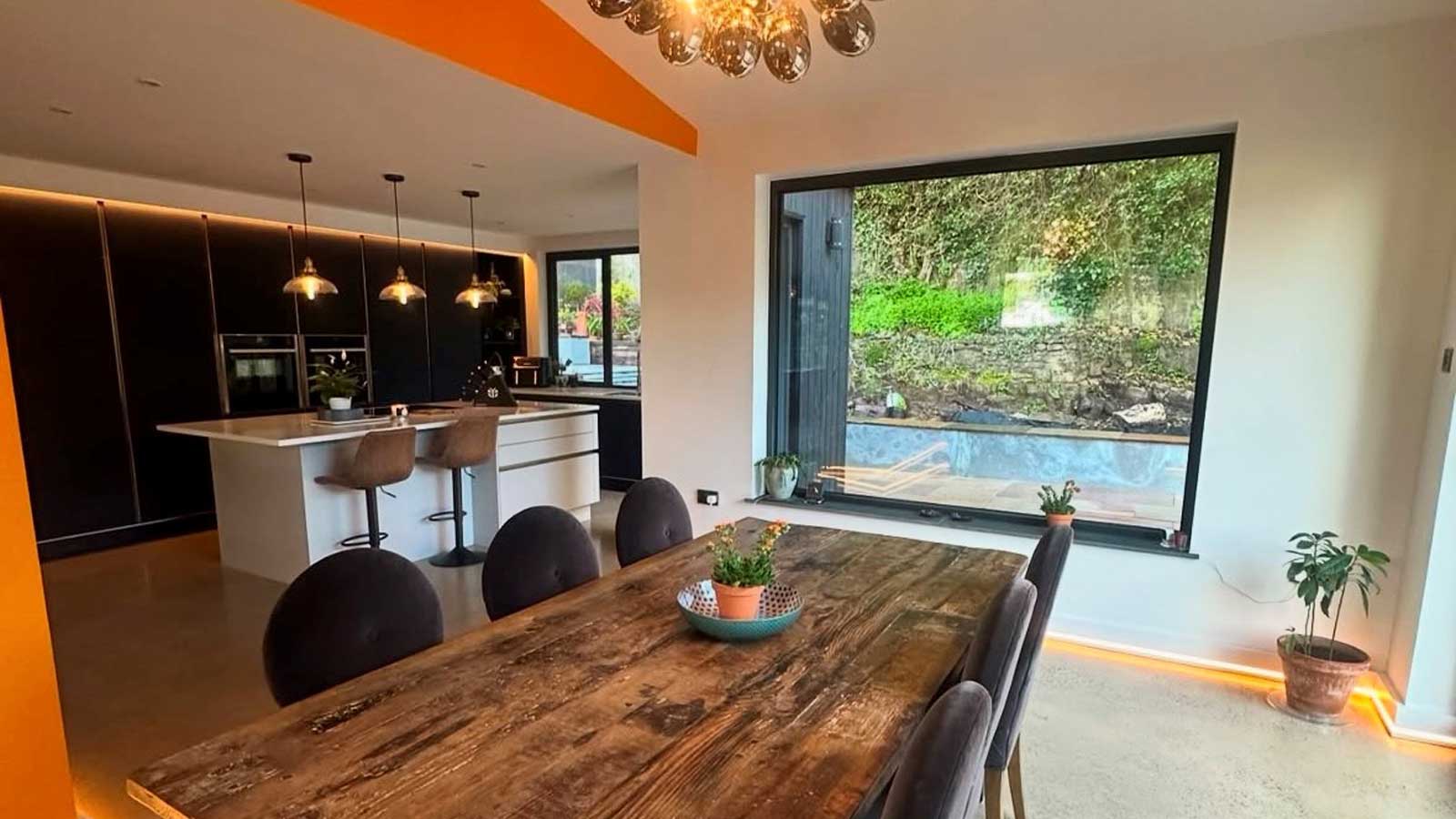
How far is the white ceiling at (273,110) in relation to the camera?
228 cm

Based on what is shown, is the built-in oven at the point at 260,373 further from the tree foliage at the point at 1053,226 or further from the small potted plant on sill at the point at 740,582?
the small potted plant on sill at the point at 740,582

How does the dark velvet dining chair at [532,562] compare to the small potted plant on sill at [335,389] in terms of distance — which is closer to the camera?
the dark velvet dining chair at [532,562]

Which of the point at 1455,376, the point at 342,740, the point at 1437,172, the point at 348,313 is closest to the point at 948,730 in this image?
the point at 342,740

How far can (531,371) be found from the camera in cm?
727

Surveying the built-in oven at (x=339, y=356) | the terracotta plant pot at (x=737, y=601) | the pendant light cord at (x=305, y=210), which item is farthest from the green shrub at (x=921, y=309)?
the built-in oven at (x=339, y=356)

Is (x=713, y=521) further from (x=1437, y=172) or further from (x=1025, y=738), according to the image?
(x=1437, y=172)

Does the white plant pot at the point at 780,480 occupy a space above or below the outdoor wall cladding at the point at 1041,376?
below

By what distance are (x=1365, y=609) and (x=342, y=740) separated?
3.56m

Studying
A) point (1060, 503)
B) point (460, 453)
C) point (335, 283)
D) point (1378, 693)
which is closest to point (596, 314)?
point (335, 283)

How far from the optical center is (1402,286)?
2645 mm

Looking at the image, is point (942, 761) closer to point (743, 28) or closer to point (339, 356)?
point (743, 28)

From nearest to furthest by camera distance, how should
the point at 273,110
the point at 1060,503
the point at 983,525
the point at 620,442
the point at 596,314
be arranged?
1. the point at 273,110
2. the point at 1060,503
3. the point at 983,525
4. the point at 620,442
5. the point at 596,314

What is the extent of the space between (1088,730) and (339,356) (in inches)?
231

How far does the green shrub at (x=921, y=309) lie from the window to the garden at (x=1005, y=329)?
0.01m
